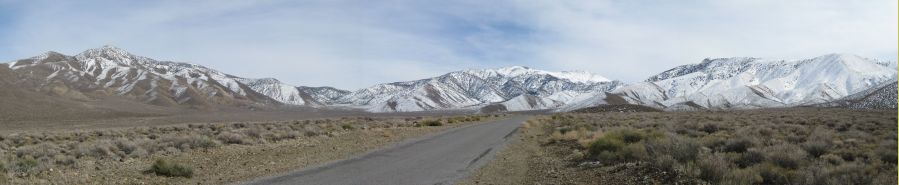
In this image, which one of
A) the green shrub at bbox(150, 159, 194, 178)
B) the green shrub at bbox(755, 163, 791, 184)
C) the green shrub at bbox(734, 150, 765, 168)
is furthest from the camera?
the green shrub at bbox(150, 159, 194, 178)

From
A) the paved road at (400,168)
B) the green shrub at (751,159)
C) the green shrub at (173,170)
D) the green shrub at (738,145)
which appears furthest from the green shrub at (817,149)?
the green shrub at (173,170)

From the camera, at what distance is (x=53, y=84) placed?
7869 inches

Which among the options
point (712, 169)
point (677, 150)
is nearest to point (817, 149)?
point (677, 150)

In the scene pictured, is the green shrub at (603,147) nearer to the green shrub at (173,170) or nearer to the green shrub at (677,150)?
the green shrub at (677,150)

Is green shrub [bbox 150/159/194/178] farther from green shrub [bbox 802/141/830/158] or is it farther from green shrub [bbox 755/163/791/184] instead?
green shrub [bbox 802/141/830/158]

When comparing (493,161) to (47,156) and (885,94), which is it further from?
(885,94)

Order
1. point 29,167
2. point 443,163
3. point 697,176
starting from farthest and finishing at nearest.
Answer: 1. point 443,163
2. point 29,167
3. point 697,176

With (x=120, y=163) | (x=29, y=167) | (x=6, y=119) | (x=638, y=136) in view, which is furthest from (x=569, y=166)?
(x=6, y=119)

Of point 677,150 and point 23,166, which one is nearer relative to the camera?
point 23,166

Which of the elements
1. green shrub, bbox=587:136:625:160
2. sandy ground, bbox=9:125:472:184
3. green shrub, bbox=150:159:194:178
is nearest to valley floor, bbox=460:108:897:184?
green shrub, bbox=587:136:625:160

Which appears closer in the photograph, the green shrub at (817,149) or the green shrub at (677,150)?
the green shrub at (677,150)

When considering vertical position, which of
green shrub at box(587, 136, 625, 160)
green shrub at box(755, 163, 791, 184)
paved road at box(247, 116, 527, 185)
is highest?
green shrub at box(587, 136, 625, 160)

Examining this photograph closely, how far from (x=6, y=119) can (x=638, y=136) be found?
365ft

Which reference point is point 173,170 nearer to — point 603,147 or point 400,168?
point 400,168
